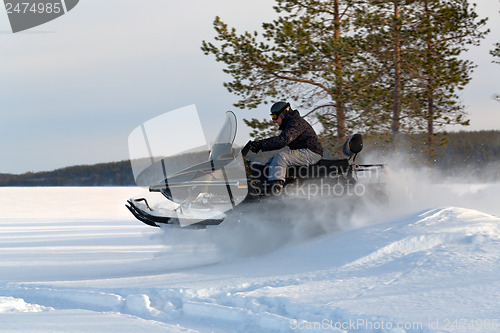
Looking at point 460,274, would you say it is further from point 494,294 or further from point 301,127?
point 301,127

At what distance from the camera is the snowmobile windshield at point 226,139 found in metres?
6.69

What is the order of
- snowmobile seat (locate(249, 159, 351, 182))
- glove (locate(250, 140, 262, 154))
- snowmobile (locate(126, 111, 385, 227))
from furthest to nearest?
snowmobile seat (locate(249, 159, 351, 182)) → glove (locate(250, 140, 262, 154)) → snowmobile (locate(126, 111, 385, 227))

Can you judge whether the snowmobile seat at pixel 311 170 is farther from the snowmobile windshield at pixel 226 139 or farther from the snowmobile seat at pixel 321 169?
the snowmobile windshield at pixel 226 139

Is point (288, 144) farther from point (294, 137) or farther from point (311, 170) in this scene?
point (311, 170)

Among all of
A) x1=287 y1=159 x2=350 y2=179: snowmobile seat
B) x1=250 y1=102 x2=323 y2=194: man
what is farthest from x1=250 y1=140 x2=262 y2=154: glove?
x1=287 y1=159 x2=350 y2=179: snowmobile seat

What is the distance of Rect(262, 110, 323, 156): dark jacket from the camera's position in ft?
22.5

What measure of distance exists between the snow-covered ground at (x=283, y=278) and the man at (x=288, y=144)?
71 cm

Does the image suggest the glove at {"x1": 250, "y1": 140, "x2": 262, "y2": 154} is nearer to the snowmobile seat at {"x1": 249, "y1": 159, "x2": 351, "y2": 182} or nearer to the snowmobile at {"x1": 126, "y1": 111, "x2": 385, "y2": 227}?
the snowmobile at {"x1": 126, "y1": 111, "x2": 385, "y2": 227}

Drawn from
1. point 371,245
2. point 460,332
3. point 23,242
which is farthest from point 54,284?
point 23,242

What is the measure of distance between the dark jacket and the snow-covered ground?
0.98 metres

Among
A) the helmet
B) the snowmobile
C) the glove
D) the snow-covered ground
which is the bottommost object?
the snow-covered ground

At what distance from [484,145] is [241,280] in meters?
48.1

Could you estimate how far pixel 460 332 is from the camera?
355 centimetres

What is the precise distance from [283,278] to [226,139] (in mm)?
2351
